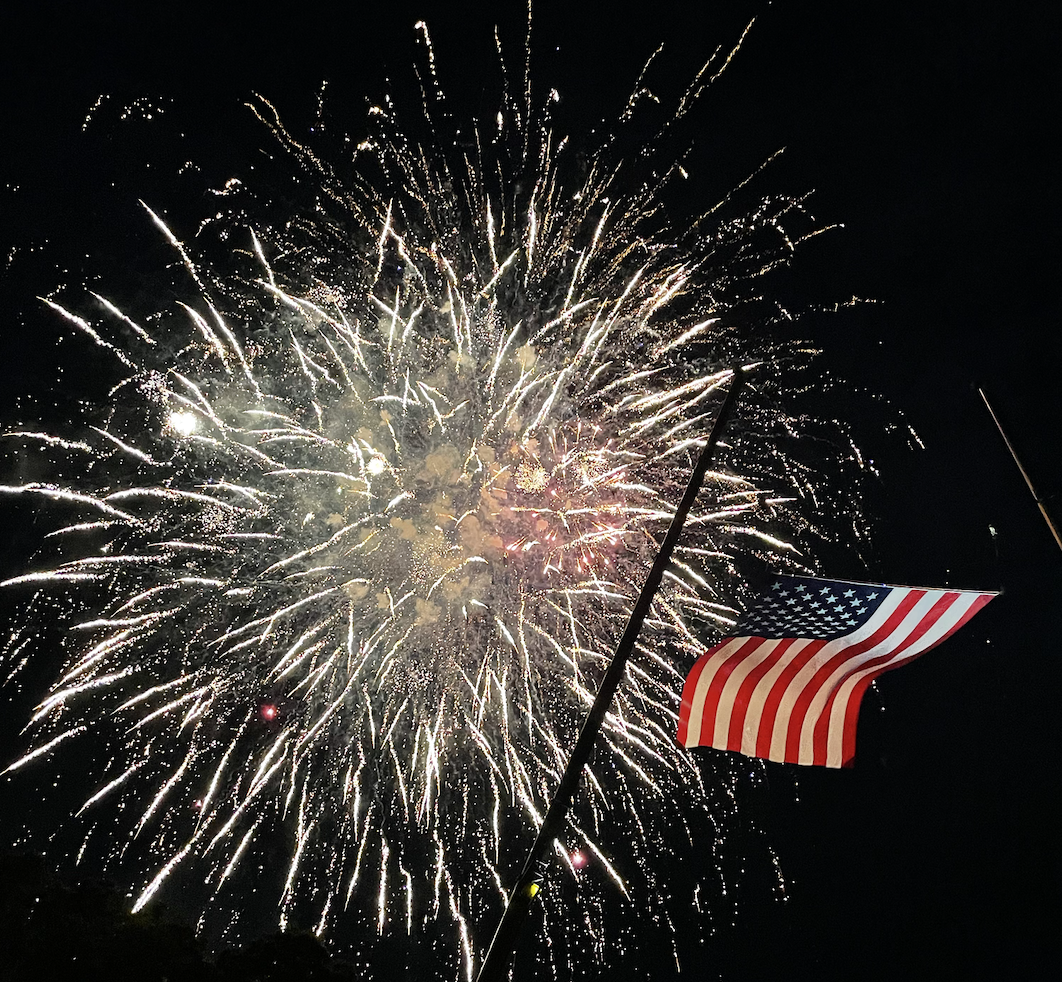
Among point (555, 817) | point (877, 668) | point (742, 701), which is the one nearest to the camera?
point (555, 817)

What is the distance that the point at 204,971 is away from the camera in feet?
50.8

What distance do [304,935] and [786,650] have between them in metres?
14.0

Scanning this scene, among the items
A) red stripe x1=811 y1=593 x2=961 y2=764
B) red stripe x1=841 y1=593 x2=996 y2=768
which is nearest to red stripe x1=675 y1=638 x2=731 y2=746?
red stripe x1=811 y1=593 x2=961 y2=764

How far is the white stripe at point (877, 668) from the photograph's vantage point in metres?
7.83

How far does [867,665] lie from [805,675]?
0.69m

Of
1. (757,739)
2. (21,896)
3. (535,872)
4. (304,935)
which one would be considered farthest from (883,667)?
(21,896)

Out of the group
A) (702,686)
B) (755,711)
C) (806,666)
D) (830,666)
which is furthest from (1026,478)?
(702,686)

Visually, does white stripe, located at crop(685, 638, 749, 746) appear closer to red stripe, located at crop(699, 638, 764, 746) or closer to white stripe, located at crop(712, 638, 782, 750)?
red stripe, located at crop(699, 638, 764, 746)

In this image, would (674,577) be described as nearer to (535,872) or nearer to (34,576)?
(535,872)

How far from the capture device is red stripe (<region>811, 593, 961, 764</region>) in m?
8.05

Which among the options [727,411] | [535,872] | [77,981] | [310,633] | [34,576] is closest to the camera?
[535,872]

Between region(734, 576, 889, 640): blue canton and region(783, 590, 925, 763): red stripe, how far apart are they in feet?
0.66

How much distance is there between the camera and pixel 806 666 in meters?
8.37

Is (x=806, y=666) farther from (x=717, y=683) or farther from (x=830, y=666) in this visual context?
(x=717, y=683)
